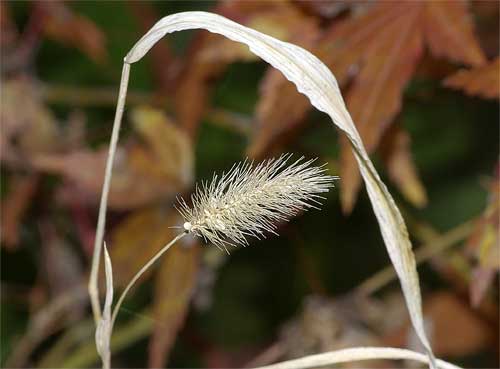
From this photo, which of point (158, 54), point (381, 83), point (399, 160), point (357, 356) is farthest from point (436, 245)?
point (158, 54)

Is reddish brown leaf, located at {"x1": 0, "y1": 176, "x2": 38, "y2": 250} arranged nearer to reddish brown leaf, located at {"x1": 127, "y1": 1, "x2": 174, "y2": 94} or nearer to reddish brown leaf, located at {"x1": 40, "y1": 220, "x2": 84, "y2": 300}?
reddish brown leaf, located at {"x1": 40, "y1": 220, "x2": 84, "y2": 300}

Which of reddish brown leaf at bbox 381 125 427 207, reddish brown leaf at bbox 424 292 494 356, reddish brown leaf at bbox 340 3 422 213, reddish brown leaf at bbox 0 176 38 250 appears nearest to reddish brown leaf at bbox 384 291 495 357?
reddish brown leaf at bbox 424 292 494 356

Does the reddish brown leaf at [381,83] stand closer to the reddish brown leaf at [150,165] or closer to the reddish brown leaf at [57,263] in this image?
the reddish brown leaf at [150,165]

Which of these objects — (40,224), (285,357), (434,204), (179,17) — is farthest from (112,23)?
(179,17)

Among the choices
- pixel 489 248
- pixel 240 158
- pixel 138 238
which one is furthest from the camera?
pixel 240 158

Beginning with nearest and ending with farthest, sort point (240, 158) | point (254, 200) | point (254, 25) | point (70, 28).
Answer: point (254, 200)
point (254, 25)
point (70, 28)
point (240, 158)

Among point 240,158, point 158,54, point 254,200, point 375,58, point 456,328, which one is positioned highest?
point 158,54

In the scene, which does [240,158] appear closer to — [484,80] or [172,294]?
[172,294]

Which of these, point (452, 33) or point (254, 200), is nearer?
point (254, 200)
